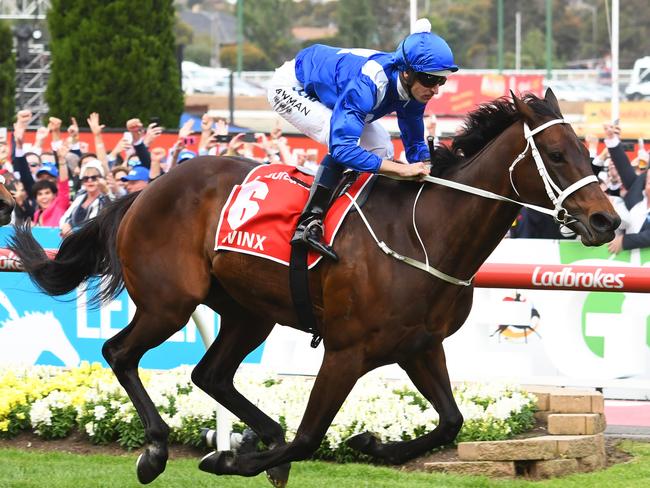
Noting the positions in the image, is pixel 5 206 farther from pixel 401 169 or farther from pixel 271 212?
pixel 401 169

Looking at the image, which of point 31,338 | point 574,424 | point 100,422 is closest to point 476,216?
point 574,424

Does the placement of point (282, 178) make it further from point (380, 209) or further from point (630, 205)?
point (630, 205)

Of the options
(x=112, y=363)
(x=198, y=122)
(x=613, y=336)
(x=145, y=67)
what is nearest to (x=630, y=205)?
(x=613, y=336)

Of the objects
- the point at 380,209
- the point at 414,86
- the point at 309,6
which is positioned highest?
the point at 414,86

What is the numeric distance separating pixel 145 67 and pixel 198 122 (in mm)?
8766

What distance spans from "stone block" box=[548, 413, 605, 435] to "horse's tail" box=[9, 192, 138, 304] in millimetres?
2399

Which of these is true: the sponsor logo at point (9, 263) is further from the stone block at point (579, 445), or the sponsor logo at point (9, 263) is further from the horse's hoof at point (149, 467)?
the stone block at point (579, 445)

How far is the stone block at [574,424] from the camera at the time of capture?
20.4 feet

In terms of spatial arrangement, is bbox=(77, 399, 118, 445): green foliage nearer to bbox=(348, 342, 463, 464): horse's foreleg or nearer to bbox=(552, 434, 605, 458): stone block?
bbox=(348, 342, 463, 464): horse's foreleg

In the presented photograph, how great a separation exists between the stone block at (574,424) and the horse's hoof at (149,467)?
211cm

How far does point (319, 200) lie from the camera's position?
522 centimetres

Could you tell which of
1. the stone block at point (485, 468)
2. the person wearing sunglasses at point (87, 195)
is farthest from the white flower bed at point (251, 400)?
the person wearing sunglasses at point (87, 195)

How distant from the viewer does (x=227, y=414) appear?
6.14 metres

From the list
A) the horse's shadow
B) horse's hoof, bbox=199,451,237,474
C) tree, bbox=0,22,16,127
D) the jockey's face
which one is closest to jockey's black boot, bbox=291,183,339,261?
the jockey's face
